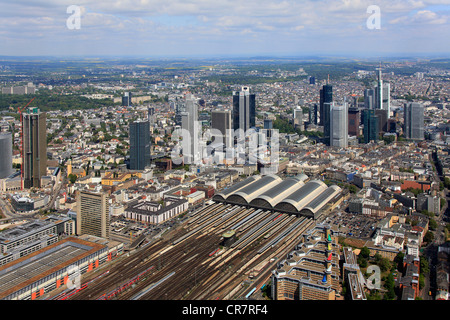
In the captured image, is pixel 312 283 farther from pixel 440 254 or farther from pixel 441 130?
pixel 441 130

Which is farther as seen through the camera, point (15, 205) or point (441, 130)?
point (441, 130)

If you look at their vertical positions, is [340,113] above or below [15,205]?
above

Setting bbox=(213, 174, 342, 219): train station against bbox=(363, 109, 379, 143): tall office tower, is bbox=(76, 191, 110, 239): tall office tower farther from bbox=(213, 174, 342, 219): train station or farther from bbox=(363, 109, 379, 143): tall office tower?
bbox=(363, 109, 379, 143): tall office tower

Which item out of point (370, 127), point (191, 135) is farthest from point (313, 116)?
point (191, 135)

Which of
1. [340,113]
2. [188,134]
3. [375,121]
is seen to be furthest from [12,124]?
[375,121]

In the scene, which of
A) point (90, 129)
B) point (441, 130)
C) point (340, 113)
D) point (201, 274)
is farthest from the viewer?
point (90, 129)

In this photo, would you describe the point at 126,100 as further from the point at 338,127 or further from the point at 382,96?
the point at 338,127

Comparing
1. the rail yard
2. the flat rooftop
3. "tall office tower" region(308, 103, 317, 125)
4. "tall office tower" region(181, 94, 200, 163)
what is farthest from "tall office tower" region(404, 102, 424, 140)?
the flat rooftop
